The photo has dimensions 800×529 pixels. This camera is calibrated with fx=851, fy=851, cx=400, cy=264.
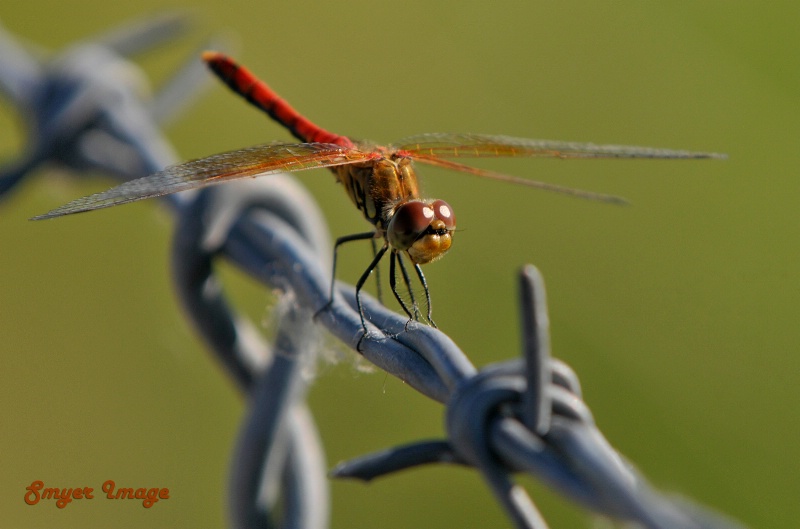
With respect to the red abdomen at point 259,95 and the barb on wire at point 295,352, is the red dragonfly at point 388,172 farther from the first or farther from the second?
the barb on wire at point 295,352

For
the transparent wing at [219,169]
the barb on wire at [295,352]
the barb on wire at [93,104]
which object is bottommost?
the barb on wire at [295,352]

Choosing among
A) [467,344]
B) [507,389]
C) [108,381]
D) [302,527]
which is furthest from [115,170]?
[108,381]

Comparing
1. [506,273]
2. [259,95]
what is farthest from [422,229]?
[506,273]

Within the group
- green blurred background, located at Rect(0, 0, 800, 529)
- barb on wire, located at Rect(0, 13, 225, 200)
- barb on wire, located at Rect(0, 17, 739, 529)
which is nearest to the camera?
barb on wire, located at Rect(0, 17, 739, 529)

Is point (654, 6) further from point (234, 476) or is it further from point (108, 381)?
point (234, 476)

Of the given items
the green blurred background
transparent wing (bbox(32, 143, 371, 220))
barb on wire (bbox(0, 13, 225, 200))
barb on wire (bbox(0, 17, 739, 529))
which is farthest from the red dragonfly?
the green blurred background

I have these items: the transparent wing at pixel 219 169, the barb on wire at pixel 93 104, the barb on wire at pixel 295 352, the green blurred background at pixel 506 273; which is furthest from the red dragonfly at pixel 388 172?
the green blurred background at pixel 506 273

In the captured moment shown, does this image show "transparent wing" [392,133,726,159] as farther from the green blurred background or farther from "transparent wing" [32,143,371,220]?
the green blurred background
